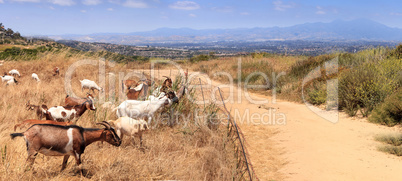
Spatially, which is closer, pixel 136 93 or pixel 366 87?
pixel 136 93

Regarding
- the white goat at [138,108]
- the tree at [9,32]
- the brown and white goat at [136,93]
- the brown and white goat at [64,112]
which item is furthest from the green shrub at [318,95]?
the tree at [9,32]

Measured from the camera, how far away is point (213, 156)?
433 centimetres

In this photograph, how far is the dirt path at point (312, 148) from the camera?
15.9 ft

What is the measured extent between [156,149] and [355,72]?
767cm

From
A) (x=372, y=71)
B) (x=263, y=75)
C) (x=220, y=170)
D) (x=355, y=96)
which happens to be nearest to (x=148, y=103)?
(x=220, y=170)

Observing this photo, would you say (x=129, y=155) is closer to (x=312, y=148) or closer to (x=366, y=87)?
(x=312, y=148)

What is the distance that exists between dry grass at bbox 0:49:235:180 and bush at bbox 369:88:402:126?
4539 mm

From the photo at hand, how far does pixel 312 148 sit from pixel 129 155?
13.6 ft

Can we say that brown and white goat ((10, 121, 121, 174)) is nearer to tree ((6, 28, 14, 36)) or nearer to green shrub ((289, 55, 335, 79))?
green shrub ((289, 55, 335, 79))

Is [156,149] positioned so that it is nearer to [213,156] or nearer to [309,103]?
[213,156]

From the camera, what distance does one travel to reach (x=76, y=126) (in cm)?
274

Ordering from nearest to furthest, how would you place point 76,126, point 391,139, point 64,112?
1. point 76,126
2. point 64,112
3. point 391,139

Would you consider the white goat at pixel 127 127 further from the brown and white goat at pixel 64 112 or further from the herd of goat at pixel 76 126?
the brown and white goat at pixel 64 112

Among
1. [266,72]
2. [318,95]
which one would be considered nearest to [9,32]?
[266,72]
